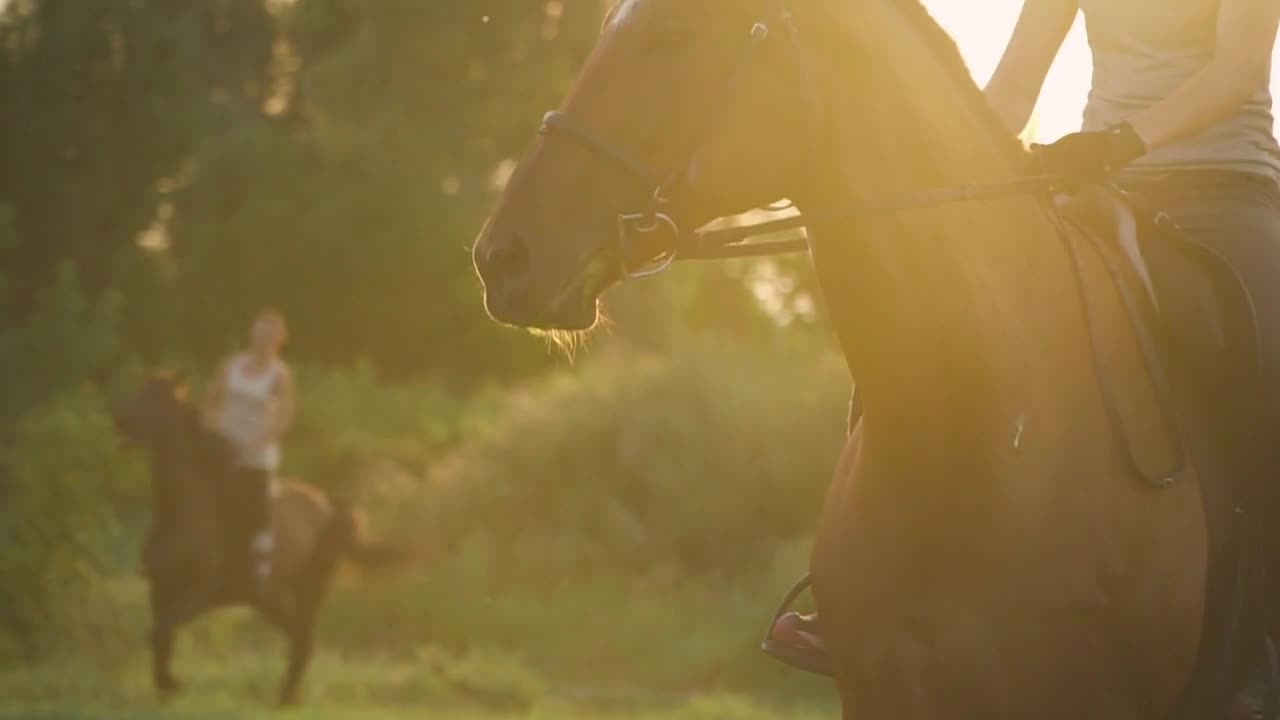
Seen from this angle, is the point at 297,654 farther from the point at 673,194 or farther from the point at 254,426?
the point at 673,194

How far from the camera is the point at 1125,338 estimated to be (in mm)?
4738

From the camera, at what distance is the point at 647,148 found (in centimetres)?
437

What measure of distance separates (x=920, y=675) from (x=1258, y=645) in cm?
81

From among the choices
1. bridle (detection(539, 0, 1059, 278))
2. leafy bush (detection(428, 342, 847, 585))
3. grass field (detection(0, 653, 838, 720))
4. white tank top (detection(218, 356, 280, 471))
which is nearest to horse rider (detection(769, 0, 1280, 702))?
bridle (detection(539, 0, 1059, 278))

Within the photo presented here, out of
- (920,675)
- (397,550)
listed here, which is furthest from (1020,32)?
(397,550)

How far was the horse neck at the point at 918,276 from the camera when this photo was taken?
4.50 metres

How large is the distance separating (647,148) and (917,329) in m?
0.66

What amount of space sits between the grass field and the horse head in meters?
8.41

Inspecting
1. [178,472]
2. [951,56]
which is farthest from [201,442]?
[951,56]

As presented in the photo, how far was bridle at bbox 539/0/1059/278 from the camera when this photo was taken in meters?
4.34

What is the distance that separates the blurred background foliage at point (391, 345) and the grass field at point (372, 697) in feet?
2.96

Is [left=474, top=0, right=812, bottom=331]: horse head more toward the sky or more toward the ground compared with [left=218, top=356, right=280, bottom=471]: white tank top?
more toward the sky

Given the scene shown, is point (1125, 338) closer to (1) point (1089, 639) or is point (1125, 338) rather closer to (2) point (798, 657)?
(1) point (1089, 639)

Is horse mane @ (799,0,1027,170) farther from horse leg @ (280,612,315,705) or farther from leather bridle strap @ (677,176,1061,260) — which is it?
horse leg @ (280,612,315,705)
